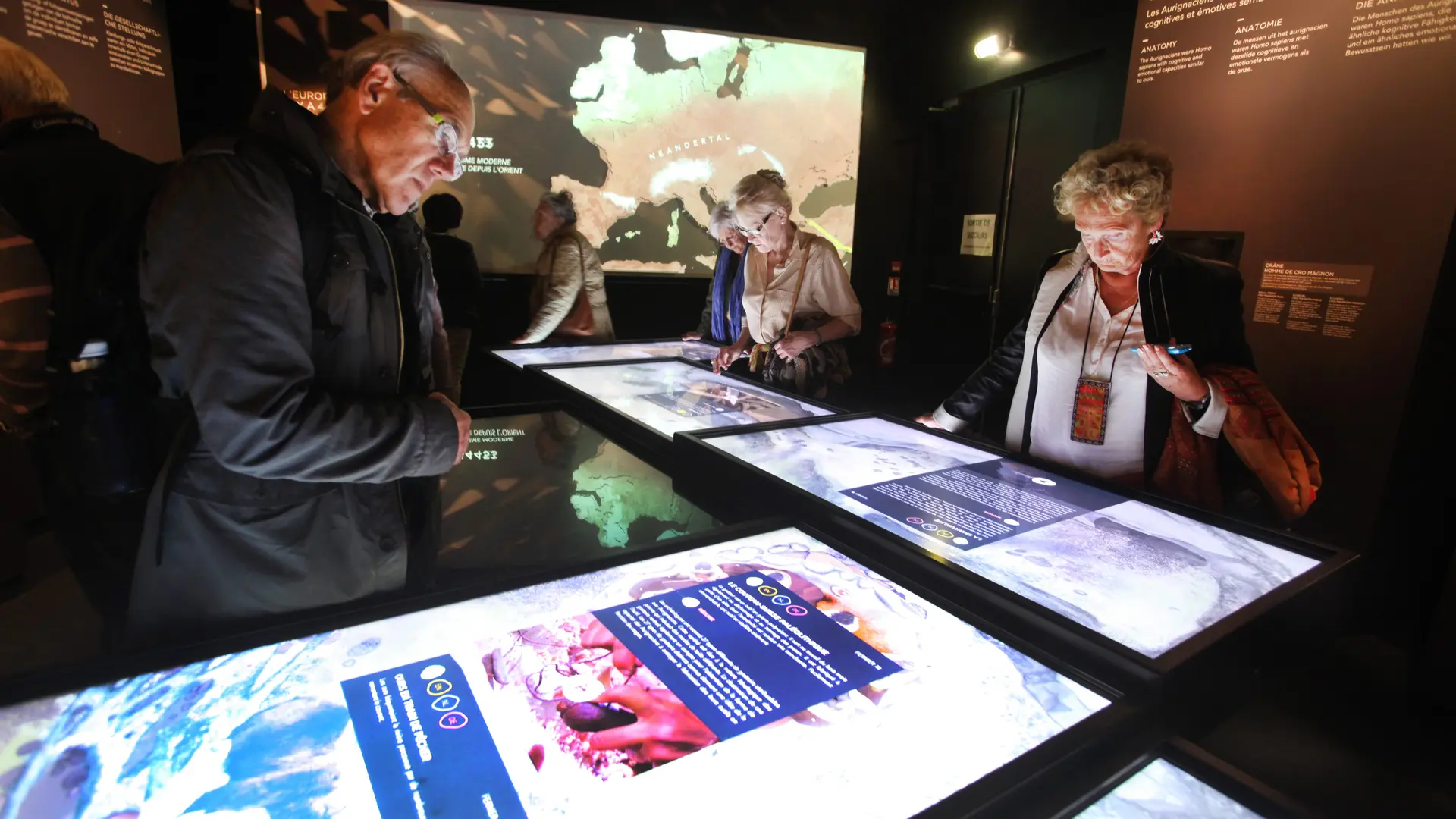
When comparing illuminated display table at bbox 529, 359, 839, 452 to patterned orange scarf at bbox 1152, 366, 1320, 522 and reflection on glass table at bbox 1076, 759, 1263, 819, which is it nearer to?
patterned orange scarf at bbox 1152, 366, 1320, 522

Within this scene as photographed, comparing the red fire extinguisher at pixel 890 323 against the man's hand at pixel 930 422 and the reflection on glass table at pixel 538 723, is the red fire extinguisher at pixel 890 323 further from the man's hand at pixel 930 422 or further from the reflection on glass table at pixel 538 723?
the reflection on glass table at pixel 538 723

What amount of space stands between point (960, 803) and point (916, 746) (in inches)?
3.6

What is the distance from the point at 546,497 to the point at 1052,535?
4.96 ft

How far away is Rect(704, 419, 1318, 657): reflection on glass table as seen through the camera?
1091 mm

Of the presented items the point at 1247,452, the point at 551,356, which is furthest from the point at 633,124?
the point at 1247,452

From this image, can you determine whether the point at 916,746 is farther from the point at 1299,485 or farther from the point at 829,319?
the point at 829,319

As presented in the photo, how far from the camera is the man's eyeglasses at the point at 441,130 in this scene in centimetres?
116

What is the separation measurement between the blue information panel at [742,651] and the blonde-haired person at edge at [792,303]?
6.32 ft

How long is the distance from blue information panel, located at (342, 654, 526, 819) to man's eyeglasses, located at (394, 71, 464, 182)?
79cm

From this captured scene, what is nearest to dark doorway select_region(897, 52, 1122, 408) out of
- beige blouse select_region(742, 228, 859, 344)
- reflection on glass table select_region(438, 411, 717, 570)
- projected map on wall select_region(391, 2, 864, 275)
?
projected map on wall select_region(391, 2, 864, 275)

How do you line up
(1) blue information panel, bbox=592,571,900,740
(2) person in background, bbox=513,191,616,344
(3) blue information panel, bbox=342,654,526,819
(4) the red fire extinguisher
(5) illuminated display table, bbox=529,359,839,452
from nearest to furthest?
(3) blue information panel, bbox=342,654,526,819 → (1) blue information panel, bbox=592,571,900,740 → (5) illuminated display table, bbox=529,359,839,452 → (2) person in background, bbox=513,191,616,344 → (4) the red fire extinguisher

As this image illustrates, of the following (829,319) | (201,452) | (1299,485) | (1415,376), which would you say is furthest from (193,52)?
(1415,376)

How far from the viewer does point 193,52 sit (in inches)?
166

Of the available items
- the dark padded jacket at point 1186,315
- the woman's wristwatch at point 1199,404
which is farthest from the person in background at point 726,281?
the woman's wristwatch at point 1199,404
